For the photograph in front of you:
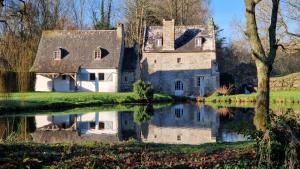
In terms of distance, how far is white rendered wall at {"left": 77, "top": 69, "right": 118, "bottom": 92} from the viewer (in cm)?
4625

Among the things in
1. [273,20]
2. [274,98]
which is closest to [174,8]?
[274,98]

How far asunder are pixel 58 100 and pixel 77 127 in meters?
11.9

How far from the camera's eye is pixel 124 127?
22.1 metres

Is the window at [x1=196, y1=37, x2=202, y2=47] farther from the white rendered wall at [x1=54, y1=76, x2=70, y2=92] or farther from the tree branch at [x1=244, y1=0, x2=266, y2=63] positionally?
the tree branch at [x1=244, y1=0, x2=266, y2=63]

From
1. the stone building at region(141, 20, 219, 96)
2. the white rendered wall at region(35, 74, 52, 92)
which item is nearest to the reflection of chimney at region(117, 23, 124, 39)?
the stone building at region(141, 20, 219, 96)

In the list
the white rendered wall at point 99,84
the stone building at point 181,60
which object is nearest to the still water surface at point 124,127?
the white rendered wall at point 99,84

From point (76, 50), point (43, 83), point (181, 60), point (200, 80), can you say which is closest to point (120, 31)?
point (76, 50)

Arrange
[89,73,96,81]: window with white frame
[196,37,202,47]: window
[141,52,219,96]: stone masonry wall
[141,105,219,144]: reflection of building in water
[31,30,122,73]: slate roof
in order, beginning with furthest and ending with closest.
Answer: [196,37,202,47]: window < [141,52,219,96]: stone masonry wall < [89,73,96,81]: window with white frame < [31,30,122,73]: slate roof < [141,105,219,144]: reflection of building in water

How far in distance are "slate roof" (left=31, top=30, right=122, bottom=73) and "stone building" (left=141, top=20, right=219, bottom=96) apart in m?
4.16

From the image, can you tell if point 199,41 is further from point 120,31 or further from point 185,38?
point 120,31

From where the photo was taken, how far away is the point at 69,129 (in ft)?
70.4

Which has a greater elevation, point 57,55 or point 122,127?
point 57,55

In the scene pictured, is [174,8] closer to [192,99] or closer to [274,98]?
[192,99]

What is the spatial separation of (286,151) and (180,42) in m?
42.5
